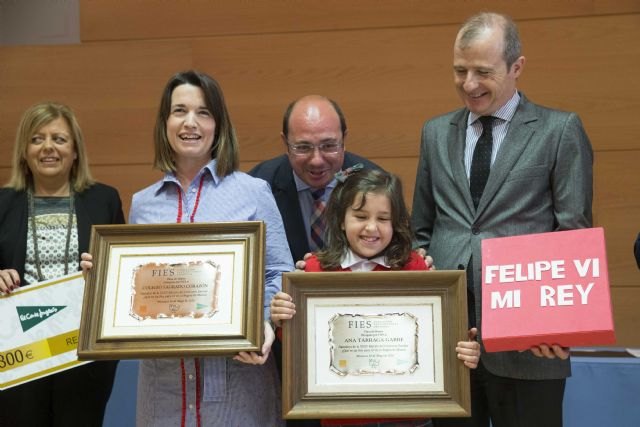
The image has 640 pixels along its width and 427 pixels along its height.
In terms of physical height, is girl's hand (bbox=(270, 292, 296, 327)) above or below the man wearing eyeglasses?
below

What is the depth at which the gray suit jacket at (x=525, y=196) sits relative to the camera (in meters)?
1.94

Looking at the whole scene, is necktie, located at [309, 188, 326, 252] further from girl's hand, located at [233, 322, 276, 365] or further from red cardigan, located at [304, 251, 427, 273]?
girl's hand, located at [233, 322, 276, 365]

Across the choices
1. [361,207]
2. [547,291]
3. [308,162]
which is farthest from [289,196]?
[547,291]

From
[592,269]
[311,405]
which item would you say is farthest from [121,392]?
[592,269]

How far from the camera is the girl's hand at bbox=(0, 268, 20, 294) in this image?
2.19 meters

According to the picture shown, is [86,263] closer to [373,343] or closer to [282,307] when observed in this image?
[282,307]

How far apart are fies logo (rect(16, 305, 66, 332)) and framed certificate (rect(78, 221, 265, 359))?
0.42 meters

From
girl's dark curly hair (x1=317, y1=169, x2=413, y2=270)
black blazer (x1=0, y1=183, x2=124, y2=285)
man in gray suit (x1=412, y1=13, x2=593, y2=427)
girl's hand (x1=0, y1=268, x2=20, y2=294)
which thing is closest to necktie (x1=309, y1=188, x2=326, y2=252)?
girl's dark curly hair (x1=317, y1=169, x2=413, y2=270)

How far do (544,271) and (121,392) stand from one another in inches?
77.3

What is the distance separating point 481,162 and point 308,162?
0.60 metres

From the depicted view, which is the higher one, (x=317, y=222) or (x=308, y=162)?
(x=308, y=162)

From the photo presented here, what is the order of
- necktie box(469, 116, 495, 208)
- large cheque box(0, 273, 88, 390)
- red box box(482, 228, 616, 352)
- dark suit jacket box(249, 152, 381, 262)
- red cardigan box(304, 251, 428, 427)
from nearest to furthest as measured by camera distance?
red box box(482, 228, 616, 352)
red cardigan box(304, 251, 428, 427)
necktie box(469, 116, 495, 208)
large cheque box(0, 273, 88, 390)
dark suit jacket box(249, 152, 381, 262)

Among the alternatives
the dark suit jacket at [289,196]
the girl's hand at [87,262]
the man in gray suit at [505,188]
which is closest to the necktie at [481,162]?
the man in gray suit at [505,188]

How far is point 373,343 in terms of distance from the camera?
6.00 feet
